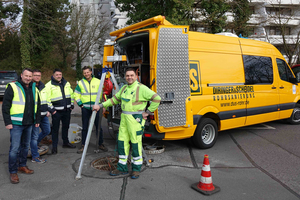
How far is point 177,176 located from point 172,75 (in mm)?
1913

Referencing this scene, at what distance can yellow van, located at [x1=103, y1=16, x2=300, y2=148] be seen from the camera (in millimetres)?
4762

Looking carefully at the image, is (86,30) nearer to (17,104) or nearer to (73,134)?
(73,134)

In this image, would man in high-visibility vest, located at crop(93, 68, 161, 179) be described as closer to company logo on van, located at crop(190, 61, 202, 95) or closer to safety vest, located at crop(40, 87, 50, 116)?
company logo on van, located at crop(190, 61, 202, 95)

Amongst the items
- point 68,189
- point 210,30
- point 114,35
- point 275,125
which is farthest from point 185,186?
point 210,30

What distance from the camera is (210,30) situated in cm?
1570

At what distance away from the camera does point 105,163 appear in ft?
15.6

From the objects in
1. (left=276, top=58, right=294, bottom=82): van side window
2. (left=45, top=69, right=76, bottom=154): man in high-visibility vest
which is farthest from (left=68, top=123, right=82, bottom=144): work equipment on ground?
(left=276, top=58, right=294, bottom=82): van side window

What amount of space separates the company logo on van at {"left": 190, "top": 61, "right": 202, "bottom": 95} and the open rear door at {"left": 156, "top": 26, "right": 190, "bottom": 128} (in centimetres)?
22

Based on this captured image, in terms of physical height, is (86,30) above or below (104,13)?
below

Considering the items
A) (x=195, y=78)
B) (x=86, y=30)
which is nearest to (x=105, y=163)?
(x=195, y=78)

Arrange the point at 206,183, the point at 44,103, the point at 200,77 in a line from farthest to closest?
the point at 200,77 → the point at 44,103 → the point at 206,183

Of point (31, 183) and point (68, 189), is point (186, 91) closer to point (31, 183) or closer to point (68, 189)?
point (68, 189)

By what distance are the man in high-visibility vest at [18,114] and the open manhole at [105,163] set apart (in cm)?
114

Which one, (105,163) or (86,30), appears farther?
(86,30)
